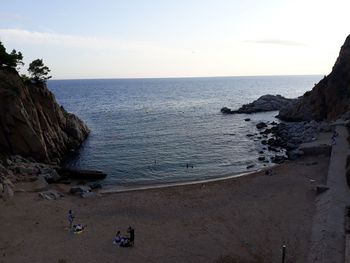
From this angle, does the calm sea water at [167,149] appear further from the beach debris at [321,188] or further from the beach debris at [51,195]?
the beach debris at [321,188]

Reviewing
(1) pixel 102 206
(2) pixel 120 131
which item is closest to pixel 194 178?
(1) pixel 102 206

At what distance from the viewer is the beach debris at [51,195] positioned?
40.9 m

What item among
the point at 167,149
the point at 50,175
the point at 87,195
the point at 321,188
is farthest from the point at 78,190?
the point at 321,188

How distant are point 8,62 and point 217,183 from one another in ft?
115

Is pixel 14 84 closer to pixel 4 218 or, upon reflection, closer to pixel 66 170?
pixel 66 170

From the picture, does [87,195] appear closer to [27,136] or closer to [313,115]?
[27,136]

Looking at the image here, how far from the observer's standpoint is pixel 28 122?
53.3m

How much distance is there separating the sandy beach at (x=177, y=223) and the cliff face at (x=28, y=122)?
1406cm

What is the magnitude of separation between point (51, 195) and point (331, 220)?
91.7 ft

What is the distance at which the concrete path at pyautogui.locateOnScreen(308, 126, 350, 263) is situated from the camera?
1032 inches

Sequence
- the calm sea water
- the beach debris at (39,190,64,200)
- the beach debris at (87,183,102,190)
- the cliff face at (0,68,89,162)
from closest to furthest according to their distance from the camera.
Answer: the beach debris at (39,190,64,200)
the beach debris at (87,183,102,190)
the cliff face at (0,68,89,162)
the calm sea water

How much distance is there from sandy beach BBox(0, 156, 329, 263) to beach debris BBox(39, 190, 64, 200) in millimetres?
837

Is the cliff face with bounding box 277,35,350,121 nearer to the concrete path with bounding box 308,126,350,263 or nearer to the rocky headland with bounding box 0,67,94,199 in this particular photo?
the concrete path with bounding box 308,126,350,263

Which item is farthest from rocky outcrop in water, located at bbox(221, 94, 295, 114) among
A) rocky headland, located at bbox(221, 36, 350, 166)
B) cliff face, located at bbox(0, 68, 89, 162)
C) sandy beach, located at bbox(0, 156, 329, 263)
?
sandy beach, located at bbox(0, 156, 329, 263)
